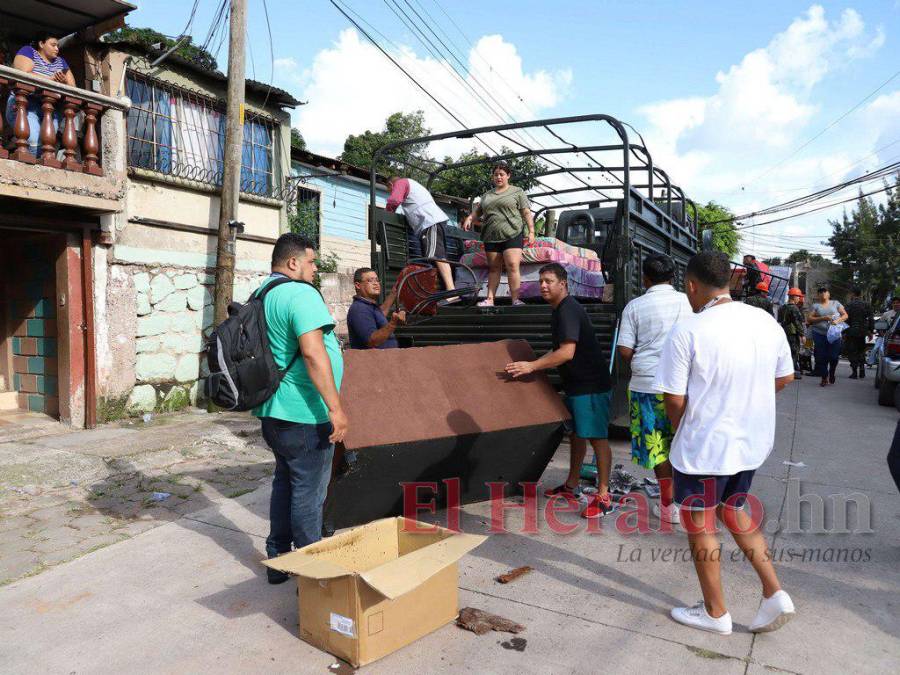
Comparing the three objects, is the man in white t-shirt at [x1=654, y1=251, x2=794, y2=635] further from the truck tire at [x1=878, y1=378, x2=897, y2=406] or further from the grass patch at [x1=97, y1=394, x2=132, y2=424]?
the truck tire at [x1=878, y1=378, x2=897, y2=406]

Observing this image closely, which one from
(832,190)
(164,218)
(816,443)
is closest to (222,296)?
(164,218)

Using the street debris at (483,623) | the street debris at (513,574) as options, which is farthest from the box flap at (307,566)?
the street debris at (513,574)

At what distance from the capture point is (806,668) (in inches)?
98.7

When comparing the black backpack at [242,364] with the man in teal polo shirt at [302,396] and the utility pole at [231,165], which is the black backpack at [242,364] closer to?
the man in teal polo shirt at [302,396]

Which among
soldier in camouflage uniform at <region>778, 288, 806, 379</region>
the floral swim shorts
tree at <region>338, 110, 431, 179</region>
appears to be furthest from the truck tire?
tree at <region>338, 110, 431, 179</region>

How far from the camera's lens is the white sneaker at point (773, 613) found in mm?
2672

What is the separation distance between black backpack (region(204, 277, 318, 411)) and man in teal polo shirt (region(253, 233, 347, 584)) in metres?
0.07

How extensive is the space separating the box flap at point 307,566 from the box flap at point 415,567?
0.39ft

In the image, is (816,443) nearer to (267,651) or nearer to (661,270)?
(661,270)

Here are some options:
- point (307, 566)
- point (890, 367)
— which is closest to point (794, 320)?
point (890, 367)

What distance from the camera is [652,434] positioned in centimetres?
372

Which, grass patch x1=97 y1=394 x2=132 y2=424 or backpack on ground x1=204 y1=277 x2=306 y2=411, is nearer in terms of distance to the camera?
backpack on ground x1=204 y1=277 x2=306 y2=411

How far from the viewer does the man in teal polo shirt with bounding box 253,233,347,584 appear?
9.55 ft

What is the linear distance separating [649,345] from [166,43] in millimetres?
8059
